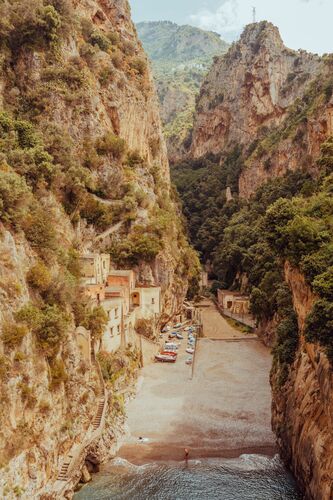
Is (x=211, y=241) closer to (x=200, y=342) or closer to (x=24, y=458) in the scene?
(x=200, y=342)

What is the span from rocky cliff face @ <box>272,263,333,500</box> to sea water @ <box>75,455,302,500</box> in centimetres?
146

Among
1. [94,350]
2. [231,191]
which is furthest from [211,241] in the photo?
[94,350]

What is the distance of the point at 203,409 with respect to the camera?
38812 mm

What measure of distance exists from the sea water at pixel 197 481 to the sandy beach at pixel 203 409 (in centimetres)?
104

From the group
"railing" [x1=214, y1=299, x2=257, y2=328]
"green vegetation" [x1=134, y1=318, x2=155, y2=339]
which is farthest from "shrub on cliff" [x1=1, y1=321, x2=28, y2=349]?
"railing" [x1=214, y1=299, x2=257, y2=328]

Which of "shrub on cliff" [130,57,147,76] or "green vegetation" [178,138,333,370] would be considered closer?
"green vegetation" [178,138,333,370]

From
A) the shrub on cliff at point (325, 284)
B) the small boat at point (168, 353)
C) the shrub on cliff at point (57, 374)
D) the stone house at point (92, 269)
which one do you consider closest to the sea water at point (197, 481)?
the shrub on cliff at point (57, 374)

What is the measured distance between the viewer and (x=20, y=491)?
74.7 ft

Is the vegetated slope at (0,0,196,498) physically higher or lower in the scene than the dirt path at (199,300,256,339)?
higher

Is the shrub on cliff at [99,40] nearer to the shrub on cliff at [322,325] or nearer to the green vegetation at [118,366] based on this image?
the green vegetation at [118,366]

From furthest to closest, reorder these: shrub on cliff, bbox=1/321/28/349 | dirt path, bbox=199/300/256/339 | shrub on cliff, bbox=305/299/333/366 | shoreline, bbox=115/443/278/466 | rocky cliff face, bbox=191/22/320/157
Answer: rocky cliff face, bbox=191/22/320/157 < dirt path, bbox=199/300/256/339 < shoreline, bbox=115/443/278/466 < shrub on cliff, bbox=1/321/28/349 < shrub on cliff, bbox=305/299/333/366

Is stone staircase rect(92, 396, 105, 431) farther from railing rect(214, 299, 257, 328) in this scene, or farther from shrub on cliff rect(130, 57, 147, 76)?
shrub on cliff rect(130, 57, 147, 76)

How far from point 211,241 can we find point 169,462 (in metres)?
68.3

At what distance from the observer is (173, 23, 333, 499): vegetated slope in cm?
2580
